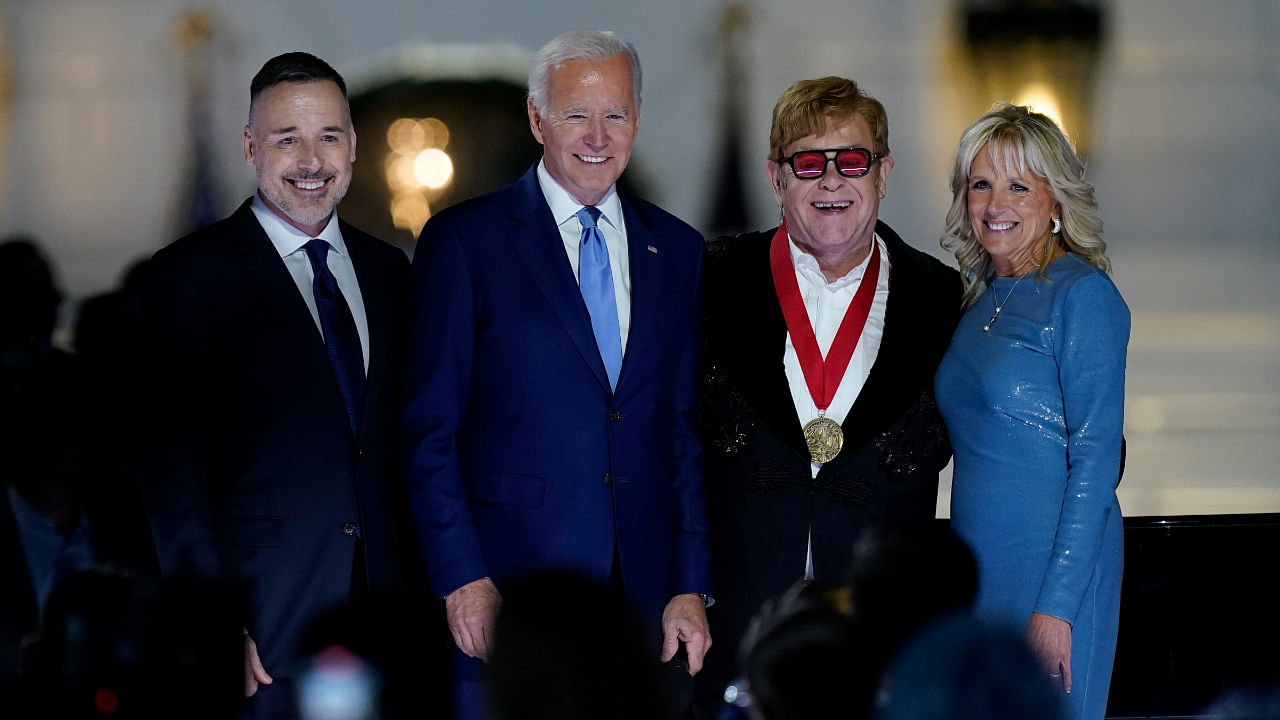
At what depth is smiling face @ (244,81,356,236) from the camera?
9.07 ft

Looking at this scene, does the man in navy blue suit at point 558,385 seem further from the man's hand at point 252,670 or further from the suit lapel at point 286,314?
the man's hand at point 252,670

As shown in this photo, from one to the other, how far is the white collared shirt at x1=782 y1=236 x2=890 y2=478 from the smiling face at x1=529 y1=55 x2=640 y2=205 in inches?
18.6

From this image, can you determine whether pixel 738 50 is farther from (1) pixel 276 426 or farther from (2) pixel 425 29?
(1) pixel 276 426

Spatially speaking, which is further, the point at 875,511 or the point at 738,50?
the point at 738,50

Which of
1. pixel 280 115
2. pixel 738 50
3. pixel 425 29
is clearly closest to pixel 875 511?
pixel 280 115

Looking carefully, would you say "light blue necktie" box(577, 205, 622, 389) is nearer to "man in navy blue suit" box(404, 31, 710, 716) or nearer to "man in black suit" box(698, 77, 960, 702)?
"man in navy blue suit" box(404, 31, 710, 716)

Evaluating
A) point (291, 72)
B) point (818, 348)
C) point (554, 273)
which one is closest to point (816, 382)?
point (818, 348)

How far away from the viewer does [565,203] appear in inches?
112

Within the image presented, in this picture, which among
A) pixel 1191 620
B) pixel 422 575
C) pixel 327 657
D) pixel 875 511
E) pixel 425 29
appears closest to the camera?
pixel 327 657

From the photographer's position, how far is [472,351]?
2.72m

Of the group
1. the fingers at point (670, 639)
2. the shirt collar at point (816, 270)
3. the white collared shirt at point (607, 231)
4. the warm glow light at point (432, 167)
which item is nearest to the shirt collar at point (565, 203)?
the white collared shirt at point (607, 231)

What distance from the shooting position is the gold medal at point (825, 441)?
9.43ft

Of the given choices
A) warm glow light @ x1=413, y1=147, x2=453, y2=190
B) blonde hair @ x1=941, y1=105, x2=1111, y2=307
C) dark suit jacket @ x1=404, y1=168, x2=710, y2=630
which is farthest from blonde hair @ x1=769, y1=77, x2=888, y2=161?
warm glow light @ x1=413, y1=147, x2=453, y2=190

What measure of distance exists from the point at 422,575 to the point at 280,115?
1140 millimetres
